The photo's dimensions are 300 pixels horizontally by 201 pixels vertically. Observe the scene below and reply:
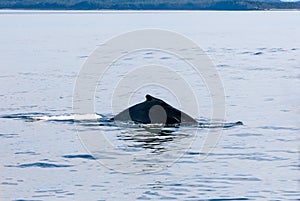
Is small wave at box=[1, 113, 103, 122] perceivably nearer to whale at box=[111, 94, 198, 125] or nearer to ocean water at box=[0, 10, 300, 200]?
ocean water at box=[0, 10, 300, 200]

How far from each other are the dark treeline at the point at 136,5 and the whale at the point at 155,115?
127561 millimetres

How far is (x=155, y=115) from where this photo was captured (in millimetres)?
13547

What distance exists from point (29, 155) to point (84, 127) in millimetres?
2487

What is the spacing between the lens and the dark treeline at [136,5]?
14350 centimetres

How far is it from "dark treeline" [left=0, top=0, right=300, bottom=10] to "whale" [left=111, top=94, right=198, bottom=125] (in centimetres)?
12756

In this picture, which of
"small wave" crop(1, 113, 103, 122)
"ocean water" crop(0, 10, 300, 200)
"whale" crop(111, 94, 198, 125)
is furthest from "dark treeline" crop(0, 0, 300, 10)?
"whale" crop(111, 94, 198, 125)

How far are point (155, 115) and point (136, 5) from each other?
131666mm

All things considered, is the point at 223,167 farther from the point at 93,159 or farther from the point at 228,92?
the point at 228,92

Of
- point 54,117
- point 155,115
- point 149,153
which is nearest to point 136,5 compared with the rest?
point 54,117

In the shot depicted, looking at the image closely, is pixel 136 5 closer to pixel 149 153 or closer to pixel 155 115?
pixel 155 115

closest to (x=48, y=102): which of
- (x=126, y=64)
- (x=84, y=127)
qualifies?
(x=84, y=127)

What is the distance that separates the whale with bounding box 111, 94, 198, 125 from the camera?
13.5 m

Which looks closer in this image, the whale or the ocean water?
the ocean water

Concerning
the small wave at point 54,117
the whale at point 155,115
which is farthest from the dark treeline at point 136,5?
the whale at point 155,115
